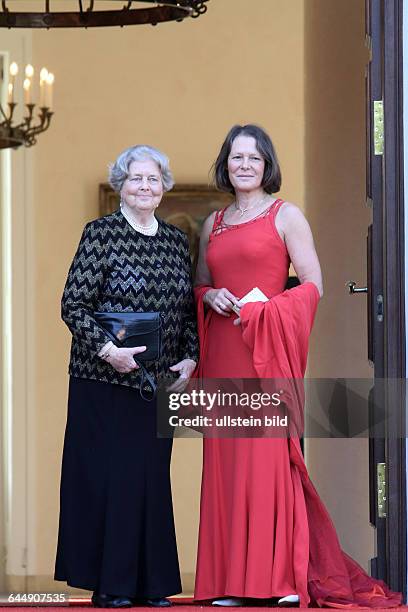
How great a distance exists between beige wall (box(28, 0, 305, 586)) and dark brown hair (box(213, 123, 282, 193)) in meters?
2.41

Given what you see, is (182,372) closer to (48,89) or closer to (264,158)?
(264,158)

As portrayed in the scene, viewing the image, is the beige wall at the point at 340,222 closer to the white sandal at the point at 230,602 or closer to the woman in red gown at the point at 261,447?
the woman in red gown at the point at 261,447

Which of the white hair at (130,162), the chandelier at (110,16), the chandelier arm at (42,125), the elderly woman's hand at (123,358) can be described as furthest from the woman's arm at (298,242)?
the chandelier arm at (42,125)

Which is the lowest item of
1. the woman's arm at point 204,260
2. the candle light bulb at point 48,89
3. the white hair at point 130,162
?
the woman's arm at point 204,260

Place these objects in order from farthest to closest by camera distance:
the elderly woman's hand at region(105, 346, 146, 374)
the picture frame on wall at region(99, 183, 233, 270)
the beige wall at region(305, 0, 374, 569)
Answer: the picture frame on wall at region(99, 183, 233, 270) < the beige wall at region(305, 0, 374, 569) < the elderly woman's hand at region(105, 346, 146, 374)

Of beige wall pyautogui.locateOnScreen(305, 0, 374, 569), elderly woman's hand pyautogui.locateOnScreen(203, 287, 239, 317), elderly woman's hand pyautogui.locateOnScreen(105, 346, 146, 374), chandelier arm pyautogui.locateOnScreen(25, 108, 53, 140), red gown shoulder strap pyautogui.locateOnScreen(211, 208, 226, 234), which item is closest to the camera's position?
elderly woman's hand pyautogui.locateOnScreen(105, 346, 146, 374)

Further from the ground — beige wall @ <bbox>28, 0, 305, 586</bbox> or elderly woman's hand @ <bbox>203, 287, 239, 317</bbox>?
beige wall @ <bbox>28, 0, 305, 586</bbox>

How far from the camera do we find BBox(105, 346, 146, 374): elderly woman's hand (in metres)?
3.40

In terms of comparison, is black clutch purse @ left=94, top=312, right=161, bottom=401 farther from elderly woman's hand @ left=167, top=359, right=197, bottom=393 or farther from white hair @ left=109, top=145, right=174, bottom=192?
white hair @ left=109, top=145, right=174, bottom=192

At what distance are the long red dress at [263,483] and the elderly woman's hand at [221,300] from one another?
0.04m

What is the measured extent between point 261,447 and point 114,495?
42cm

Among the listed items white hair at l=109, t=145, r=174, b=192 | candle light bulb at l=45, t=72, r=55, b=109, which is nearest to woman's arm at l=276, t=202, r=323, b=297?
white hair at l=109, t=145, r=174, b=192

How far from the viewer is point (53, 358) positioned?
6.00 meters

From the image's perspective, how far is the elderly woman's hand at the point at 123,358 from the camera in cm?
340
